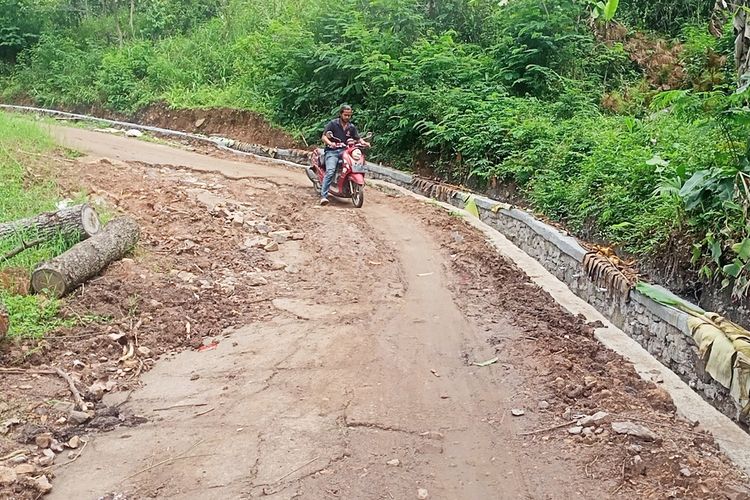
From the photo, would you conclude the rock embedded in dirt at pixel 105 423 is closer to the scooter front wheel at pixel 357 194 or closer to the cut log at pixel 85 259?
the cut log at pixel 85 259

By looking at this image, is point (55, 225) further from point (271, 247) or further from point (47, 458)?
point (47, 458)

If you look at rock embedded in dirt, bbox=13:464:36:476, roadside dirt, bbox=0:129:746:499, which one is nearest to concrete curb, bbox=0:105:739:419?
roadside dirt, bbox=0:129:746:499

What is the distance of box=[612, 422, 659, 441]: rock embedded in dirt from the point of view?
421 centimetres

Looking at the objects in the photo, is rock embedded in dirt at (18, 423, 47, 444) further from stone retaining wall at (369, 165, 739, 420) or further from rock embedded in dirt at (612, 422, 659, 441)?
stone retaining wall at (369, 165, 739, 420)

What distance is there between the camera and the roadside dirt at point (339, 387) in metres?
3.94

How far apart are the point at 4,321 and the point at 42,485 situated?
2.10 metres

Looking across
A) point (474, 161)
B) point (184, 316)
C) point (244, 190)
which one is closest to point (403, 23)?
point (474, 161)

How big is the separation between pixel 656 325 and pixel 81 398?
5009mm

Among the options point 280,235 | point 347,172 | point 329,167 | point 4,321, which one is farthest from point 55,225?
point 347,172

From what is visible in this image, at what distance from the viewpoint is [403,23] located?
55.6ft

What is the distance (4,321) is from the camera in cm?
545

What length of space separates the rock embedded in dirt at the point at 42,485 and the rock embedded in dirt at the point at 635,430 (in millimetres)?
3496

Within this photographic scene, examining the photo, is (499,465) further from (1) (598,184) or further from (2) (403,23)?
(2) (403,23)

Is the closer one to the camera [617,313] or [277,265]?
[617,313]
